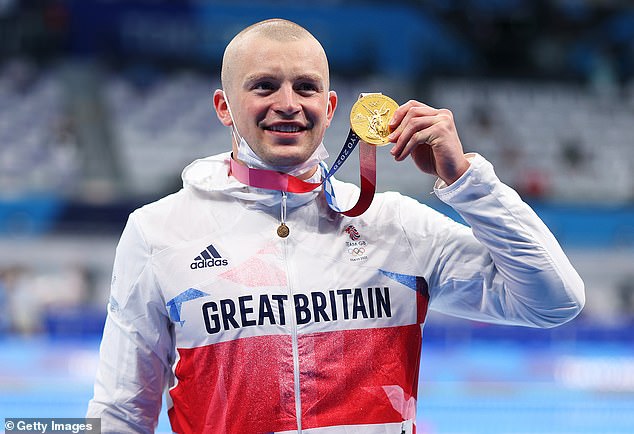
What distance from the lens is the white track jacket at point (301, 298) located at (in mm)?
1900

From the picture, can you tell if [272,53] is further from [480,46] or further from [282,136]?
[480,46]

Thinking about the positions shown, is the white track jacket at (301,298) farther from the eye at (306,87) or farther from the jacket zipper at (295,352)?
the eye at (306,87)

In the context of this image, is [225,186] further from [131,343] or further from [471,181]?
[471,181]

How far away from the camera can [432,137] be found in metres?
1.84

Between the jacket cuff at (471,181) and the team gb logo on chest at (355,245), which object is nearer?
the jacket cuff at (471,181)

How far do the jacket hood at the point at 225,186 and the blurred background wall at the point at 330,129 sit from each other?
785cm

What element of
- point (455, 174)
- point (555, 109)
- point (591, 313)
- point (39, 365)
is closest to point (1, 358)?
point (39, 365)

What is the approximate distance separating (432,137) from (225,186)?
1.82ft

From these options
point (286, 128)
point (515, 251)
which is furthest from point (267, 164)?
point (515, 251)

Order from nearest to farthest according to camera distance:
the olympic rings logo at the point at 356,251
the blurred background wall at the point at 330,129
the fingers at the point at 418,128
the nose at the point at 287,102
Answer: the fingers at the point at 418,128 → the nose at the point at 287,102 → the olympic rings logo at the point at 356,251 → the blurred background wall at the point at 330,129

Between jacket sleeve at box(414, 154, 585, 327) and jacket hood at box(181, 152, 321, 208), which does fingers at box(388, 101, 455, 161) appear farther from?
jacket hood at box(181, 152, 321, 208)

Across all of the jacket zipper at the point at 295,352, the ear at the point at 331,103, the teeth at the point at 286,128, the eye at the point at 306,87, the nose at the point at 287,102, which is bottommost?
the jacket zipper at the point at 295,352

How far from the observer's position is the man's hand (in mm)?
1841

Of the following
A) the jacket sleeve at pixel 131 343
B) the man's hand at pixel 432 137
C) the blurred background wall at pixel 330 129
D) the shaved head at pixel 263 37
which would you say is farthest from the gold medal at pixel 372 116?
the blurred background wall at pixel 330 129
